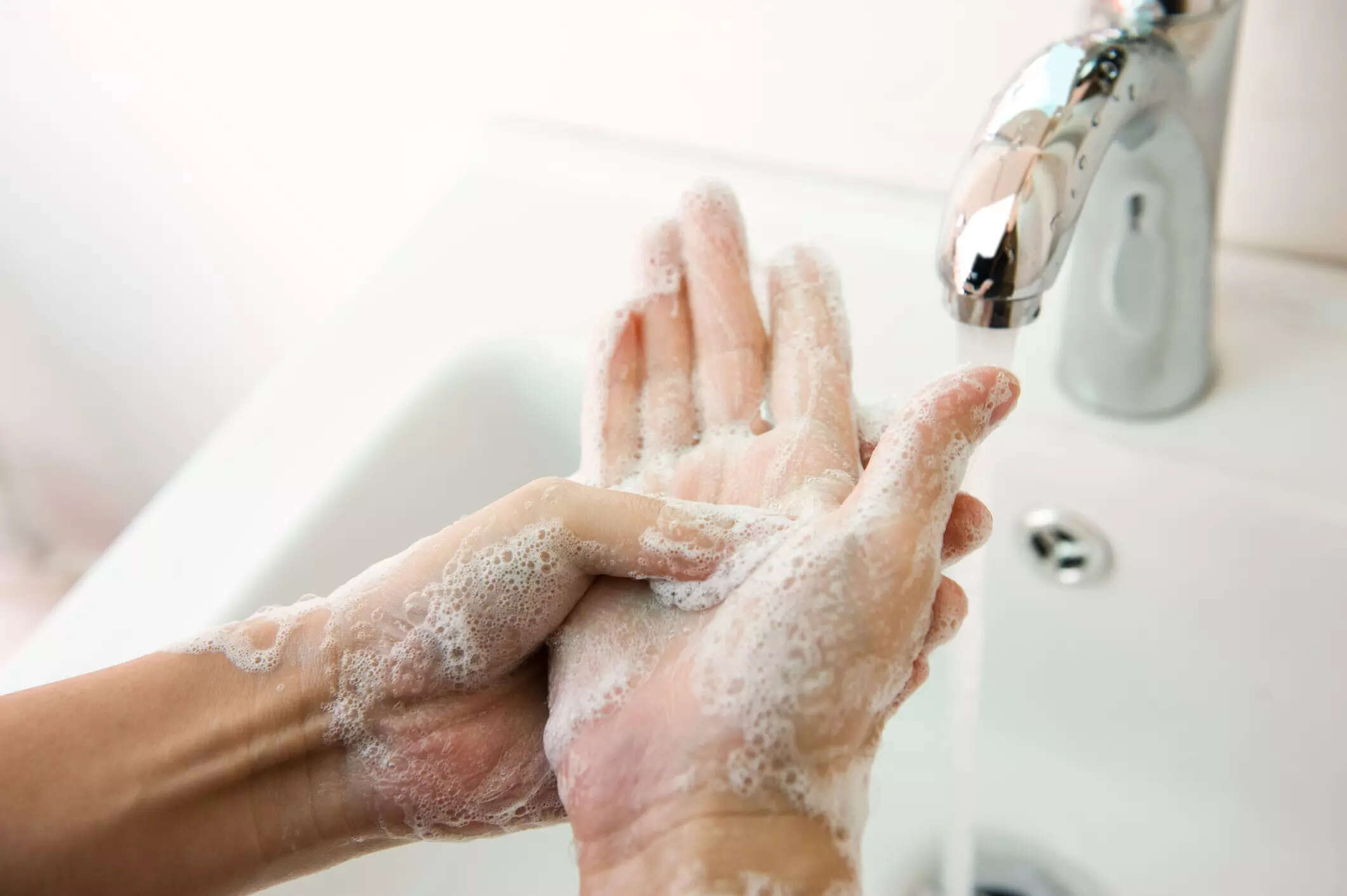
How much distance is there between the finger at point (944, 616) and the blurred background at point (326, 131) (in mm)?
254

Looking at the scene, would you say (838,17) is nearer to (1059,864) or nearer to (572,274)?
(572,274)

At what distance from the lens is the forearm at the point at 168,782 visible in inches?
15.1

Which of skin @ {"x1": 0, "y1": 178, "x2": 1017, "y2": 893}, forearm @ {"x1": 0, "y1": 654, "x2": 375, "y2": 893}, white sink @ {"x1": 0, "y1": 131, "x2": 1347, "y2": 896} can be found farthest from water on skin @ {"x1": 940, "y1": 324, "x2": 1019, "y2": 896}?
forearm @ {"x1": 0, "y1": 654, "x2": 375, "y2": 893}

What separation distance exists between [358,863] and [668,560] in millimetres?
269

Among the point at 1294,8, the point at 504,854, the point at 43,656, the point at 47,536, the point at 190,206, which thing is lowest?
the point at 47,536

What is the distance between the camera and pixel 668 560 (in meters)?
0.40

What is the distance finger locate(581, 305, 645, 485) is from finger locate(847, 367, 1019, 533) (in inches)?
6.4

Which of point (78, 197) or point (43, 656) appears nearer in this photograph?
point (43, 656)

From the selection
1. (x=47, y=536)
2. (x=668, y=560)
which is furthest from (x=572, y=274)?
(x=47, y=536)

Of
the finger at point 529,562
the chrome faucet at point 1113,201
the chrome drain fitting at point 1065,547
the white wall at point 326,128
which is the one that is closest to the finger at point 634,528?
the finger at point 529,562

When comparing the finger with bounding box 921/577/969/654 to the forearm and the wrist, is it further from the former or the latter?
the forearm

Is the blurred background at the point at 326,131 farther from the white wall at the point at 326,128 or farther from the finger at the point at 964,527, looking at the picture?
the finger at the point at 964,527

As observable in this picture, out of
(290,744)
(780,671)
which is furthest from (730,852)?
(290,744)

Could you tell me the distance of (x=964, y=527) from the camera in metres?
0.41
